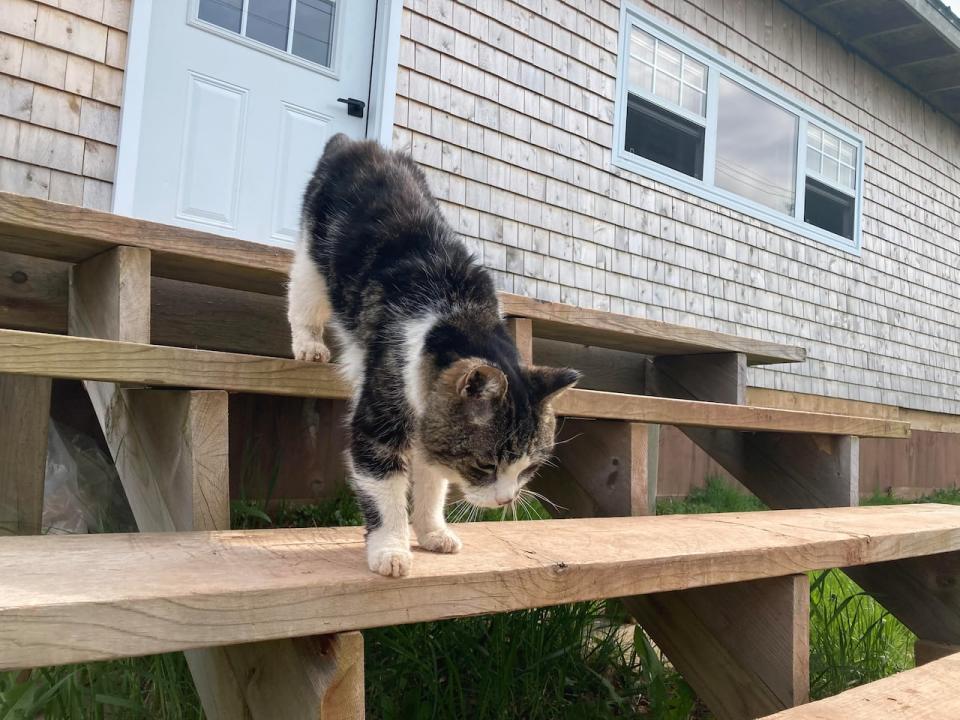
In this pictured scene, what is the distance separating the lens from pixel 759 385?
21.5 ft

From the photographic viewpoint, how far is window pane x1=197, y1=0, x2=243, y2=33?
4074 millimetres

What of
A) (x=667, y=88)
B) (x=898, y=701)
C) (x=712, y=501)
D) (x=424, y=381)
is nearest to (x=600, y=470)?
(x=424, y=381)

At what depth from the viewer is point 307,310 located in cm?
218

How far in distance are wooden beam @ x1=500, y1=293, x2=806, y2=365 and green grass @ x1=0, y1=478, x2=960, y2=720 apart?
935 mm

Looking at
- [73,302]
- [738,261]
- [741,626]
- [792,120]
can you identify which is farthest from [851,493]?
[792,120]

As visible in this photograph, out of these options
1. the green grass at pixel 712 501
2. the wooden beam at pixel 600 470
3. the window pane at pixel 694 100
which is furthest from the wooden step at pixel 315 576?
the window pane at pixel 694 100

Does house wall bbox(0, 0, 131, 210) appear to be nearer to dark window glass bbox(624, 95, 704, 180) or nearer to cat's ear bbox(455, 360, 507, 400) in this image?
cat's ear bbox(455, 360, 507, 400)

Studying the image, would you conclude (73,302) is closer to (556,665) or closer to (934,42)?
(556,665)

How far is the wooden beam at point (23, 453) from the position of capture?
199cm

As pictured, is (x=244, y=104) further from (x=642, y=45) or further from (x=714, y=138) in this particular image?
(x=714, y=138)

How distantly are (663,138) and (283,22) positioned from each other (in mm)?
3320

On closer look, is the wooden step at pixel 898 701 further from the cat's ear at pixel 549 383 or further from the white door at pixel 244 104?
the white door at pixel 244 104

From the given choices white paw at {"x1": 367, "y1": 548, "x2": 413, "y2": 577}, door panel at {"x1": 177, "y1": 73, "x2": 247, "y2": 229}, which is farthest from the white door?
white paw at {"x1": 367, "y1": 548, "x2": 413, "y2": 577}

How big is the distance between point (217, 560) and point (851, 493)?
2.42 metres
